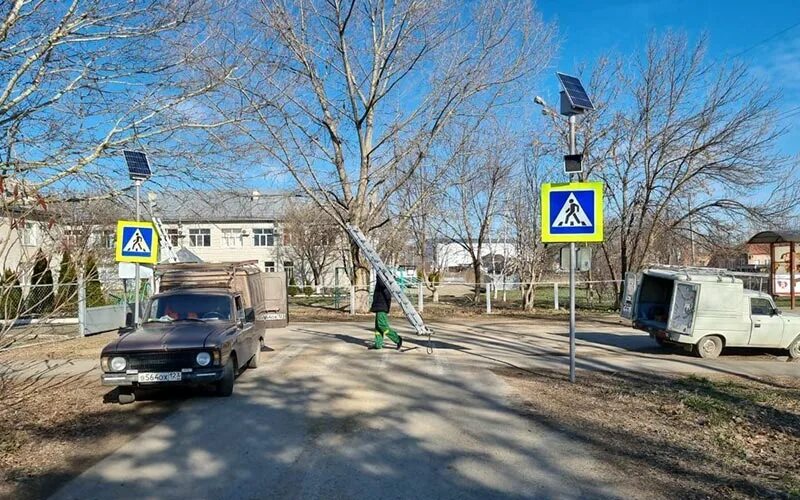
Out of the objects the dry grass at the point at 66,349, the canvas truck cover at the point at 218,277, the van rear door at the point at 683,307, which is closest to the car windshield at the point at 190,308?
the canvas truck cover at the point at 218,277

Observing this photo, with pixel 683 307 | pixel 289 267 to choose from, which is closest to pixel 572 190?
pixel 683 307

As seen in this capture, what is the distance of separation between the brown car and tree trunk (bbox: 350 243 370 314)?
54.0 feet

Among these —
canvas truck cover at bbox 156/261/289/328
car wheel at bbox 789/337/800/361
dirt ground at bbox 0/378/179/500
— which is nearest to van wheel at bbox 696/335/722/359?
car wheel at bbox 789/337/800/361

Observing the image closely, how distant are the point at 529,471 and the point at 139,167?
933 centimetres

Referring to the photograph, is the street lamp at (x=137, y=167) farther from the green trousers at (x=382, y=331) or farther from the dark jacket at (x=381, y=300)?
the green trousers at (x=382, y=331)

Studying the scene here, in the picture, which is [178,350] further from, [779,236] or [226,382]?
[779,236]

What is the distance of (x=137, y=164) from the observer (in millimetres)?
11641

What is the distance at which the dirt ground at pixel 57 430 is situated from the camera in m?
5.52

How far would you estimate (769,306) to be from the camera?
14359mm

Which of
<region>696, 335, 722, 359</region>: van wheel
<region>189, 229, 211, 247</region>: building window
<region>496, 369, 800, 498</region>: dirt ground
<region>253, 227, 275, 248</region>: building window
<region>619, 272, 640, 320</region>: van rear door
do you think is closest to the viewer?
<region>496, 369, 800, 498</region>: dirt ground

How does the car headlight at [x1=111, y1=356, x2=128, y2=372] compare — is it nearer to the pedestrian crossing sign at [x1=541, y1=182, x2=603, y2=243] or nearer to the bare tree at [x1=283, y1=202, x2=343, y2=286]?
the pedestrian crossing sign at [x1=541, y1=182, x2=603, y2=243]

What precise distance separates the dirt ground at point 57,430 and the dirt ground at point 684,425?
4.79 metres

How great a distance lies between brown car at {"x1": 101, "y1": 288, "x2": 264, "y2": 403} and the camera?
319 inches

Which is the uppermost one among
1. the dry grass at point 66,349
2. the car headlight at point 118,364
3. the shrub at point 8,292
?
the shrub at point 8,292
